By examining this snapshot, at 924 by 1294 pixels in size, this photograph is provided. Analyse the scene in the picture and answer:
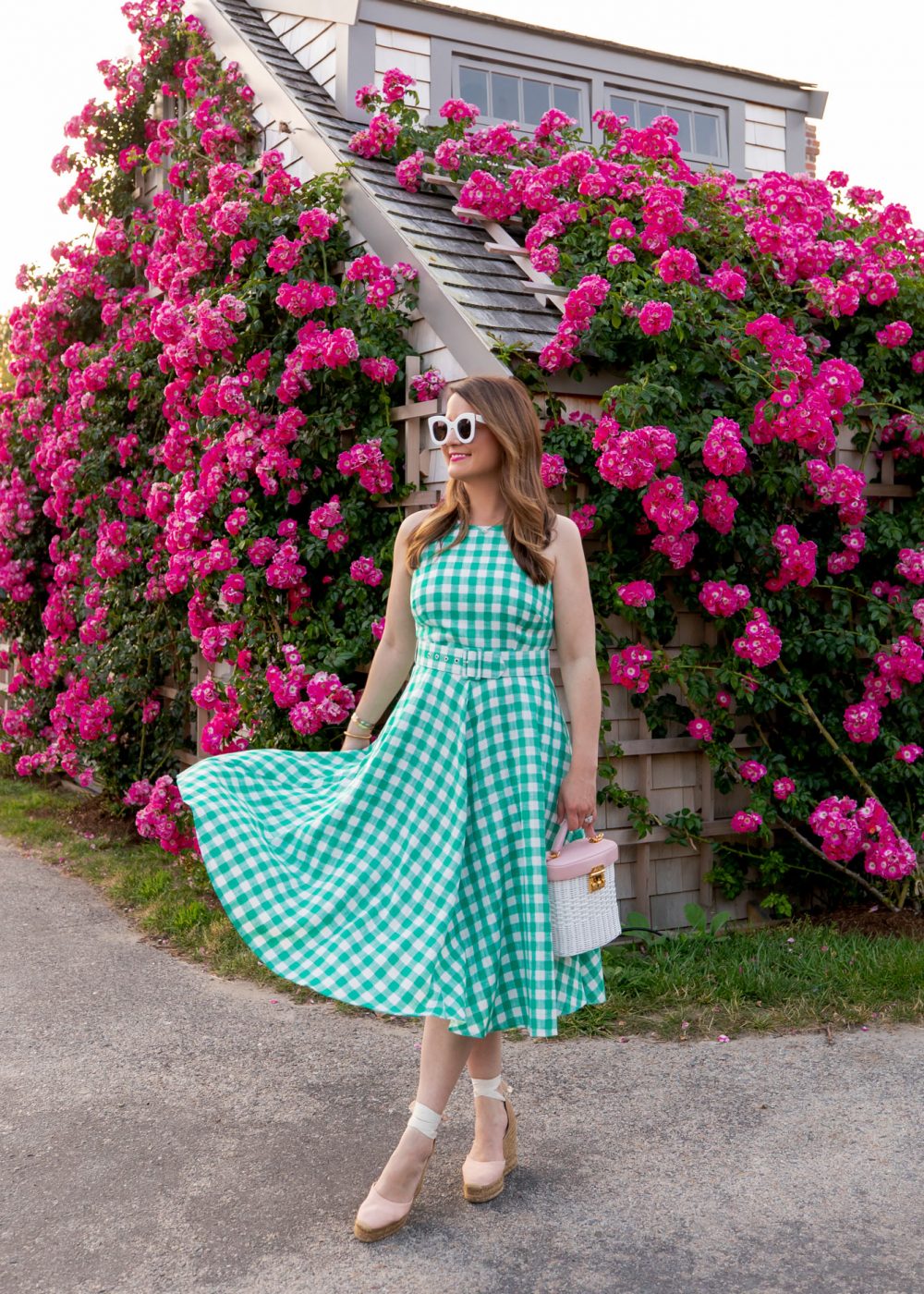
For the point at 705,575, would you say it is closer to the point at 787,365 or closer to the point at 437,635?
the point at 787,365

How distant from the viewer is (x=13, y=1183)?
118 inches

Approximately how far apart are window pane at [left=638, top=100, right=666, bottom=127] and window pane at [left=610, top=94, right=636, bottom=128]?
0.05 meters

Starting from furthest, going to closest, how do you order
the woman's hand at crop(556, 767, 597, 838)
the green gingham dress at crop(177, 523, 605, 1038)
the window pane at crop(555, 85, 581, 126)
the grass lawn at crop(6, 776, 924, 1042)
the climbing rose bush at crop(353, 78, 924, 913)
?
the window pane at crop(555, 85, 581, 126), the climbing rose bush at crop(353, 78, 924, 913), the grass lawn at crop(6, 776, 924, 1042), the woman's hand at crop(556, 767, 597, 838), the green gingham dress at crop(177, 523, 605, 1038)

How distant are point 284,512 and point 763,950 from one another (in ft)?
9.11

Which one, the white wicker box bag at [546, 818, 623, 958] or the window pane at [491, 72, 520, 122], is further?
the window pane at [491, 72, 520, 122]

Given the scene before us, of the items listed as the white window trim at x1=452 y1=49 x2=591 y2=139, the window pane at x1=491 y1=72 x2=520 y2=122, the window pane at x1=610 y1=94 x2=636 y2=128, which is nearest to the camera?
the white window trim at x1=452 y1=49 x2=591 y2=139

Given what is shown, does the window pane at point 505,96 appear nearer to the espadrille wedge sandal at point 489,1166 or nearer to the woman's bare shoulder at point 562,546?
the woman's bare shoulder at point 562,546

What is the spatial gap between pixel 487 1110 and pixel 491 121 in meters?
5.94

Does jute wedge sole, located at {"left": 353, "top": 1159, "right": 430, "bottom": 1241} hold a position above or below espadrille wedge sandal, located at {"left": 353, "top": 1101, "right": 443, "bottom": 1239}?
below

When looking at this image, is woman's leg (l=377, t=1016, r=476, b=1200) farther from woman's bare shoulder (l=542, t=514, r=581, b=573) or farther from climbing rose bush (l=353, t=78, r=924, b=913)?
climbing rose bush (l=353, t=78, r=924, b=913)

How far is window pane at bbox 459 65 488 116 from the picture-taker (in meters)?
7.10

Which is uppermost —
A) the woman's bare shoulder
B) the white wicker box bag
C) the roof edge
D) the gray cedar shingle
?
the roof edge

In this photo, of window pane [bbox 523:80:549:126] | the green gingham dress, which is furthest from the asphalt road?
window pane [bbox 523:80:549:126]

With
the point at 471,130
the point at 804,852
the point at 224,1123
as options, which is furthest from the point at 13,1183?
the point at 471,130
